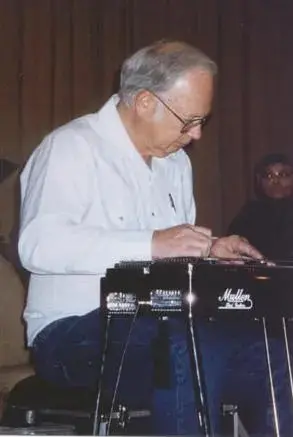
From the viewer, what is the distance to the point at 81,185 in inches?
61.5

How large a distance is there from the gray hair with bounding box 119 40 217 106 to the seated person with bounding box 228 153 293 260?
1828 mm

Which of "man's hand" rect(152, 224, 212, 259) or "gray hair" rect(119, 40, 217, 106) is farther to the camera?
"gray hair" rect(119, 40, 217, 106)

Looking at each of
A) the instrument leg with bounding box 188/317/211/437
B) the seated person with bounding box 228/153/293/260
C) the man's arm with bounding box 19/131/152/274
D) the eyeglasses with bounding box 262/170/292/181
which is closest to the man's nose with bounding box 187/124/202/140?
the man's arm with bounding box 19/131/152/274

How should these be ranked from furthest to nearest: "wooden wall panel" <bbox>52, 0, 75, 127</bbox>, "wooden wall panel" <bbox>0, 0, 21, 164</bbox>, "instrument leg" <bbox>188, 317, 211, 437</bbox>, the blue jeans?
"wooden wall panel" <bbox>52, 0, 75, 127</bbox>
"wooden wall panel" <bbox>0, 0, 21, 164</bbox>
the blue jeans
"instrument leg" <bbox>188, 317, 211, 437</bbox>

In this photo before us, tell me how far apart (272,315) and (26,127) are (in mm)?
2313

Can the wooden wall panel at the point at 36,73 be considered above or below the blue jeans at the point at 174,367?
above

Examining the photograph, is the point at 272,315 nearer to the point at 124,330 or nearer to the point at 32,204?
the point at 124,330

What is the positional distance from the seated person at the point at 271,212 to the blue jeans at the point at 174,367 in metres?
A: 1.83

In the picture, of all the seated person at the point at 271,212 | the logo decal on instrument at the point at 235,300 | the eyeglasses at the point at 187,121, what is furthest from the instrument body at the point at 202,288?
the seated person at the point at 271,212

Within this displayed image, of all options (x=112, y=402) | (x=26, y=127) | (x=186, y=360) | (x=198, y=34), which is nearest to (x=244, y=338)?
(x=186, y=360)

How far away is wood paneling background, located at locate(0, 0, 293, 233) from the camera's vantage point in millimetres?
3482

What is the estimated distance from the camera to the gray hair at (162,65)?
5.37ft

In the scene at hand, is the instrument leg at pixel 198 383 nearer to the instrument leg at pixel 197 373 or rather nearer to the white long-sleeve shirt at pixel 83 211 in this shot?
the instrument leg at pixel 197 373

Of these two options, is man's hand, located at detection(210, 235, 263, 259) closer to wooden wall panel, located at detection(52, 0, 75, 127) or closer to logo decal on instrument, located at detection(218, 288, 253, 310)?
logo decal on instrument, located at detection(218, 288, 253, 310)
